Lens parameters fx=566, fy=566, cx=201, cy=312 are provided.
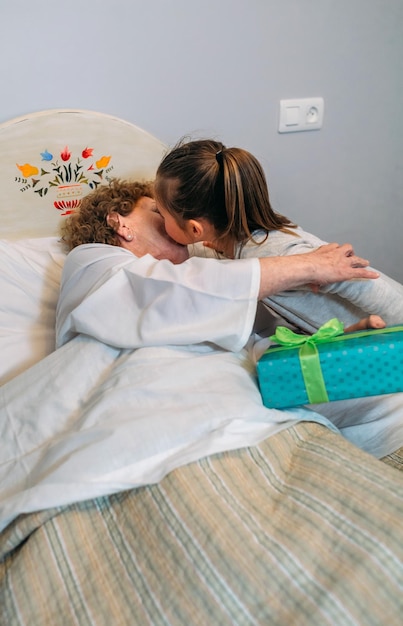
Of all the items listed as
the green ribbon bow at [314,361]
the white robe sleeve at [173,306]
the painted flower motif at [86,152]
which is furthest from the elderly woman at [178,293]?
the painted flower motif at [86,152]

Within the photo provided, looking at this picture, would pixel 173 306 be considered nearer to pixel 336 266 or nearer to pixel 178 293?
pixel 178 293

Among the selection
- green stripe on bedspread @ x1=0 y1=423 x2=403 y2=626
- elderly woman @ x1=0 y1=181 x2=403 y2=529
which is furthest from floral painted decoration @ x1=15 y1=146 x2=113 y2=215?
green stripe on bedspread @ x1=0 y1=423 x2=403 y2=626

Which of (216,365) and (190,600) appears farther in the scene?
(216,365)

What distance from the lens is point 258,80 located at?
152 centimetres

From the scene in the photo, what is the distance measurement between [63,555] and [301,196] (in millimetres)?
1282

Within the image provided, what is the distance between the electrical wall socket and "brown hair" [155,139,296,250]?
1.76 feet

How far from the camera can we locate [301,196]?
1.73 meters

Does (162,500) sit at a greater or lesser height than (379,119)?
lesser

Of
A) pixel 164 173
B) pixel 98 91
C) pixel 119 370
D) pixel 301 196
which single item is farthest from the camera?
pixel 301 196

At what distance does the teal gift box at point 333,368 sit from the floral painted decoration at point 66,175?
0.64m

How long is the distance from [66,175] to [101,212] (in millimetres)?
153

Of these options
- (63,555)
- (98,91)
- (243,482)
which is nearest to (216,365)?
(243,482)

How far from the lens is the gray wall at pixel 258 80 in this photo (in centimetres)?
127

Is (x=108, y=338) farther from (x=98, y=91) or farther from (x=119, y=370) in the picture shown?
(x=98, y=91)
